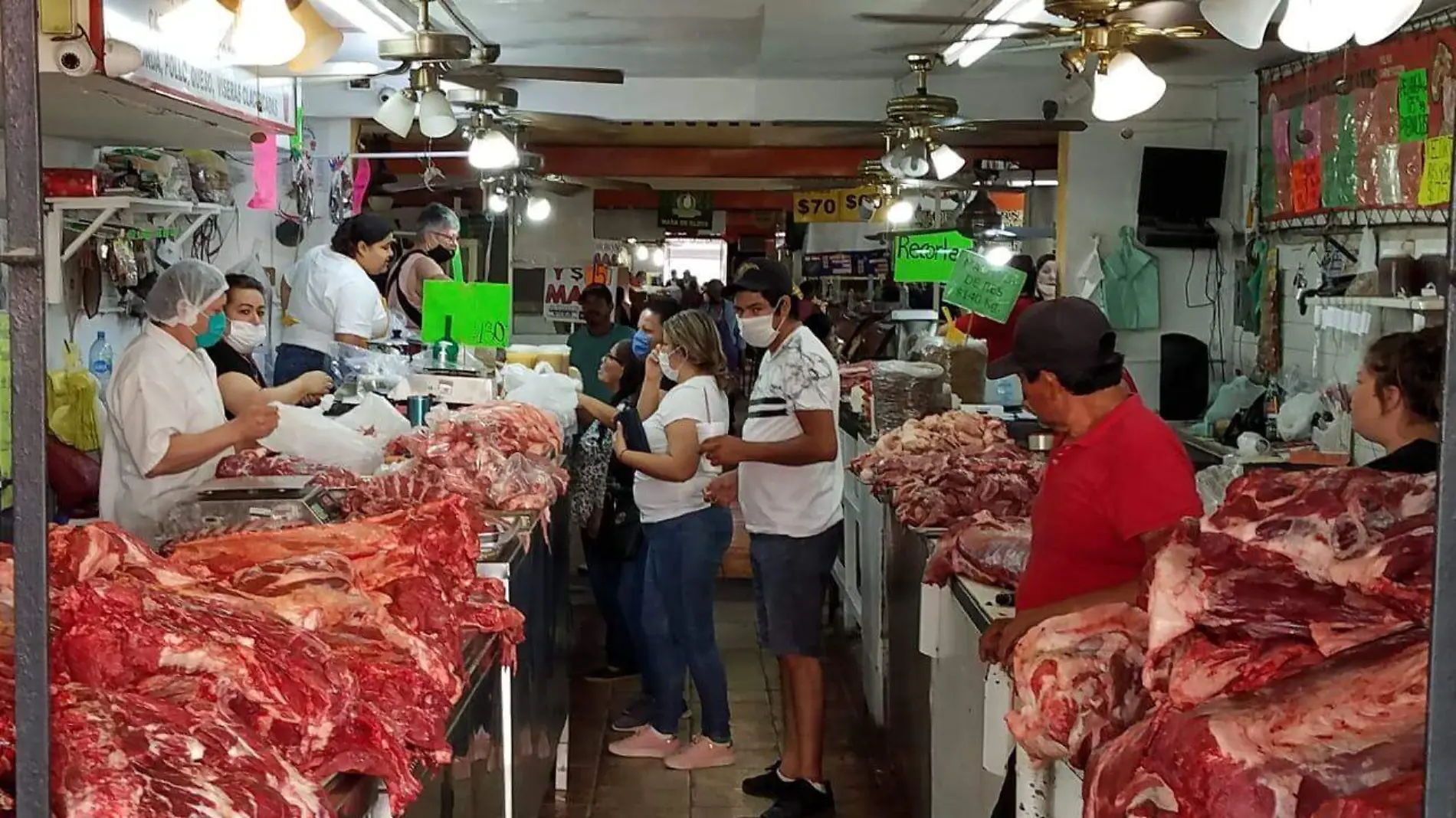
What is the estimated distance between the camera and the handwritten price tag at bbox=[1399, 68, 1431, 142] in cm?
675

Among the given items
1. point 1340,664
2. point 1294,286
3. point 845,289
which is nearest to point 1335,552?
point 1340,664

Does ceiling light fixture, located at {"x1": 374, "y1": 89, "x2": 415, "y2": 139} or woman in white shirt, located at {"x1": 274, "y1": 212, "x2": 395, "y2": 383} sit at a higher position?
ceiling light fixture, located at {"x1": 374, "y1": 89, "x2": 415, "y2": 139}

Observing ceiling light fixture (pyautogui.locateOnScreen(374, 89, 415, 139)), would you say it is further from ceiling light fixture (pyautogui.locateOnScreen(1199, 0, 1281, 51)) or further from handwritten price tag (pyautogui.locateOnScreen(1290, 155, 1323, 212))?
handwritten price tag (pyautogui.locateOnScreen(1290, 155, 1323, 212))

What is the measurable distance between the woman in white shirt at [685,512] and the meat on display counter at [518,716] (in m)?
0.41

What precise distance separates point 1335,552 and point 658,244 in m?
26.4

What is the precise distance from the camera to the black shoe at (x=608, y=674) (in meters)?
7.51

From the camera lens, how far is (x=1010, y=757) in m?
3.39

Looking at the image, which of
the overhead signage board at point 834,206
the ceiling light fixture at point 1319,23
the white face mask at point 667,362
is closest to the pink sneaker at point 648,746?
the white face mask at point 667,362

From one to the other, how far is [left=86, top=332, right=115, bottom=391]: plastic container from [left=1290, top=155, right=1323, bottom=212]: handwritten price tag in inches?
256

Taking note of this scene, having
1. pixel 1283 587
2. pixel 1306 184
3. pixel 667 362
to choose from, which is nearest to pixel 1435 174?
pixel 1306 184

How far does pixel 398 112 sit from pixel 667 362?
156 cm

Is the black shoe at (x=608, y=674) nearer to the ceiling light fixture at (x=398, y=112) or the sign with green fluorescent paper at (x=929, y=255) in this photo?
the ceiling light fixture at (x=398, y=112)

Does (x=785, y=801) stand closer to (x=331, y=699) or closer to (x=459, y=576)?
(x=459, y=576)

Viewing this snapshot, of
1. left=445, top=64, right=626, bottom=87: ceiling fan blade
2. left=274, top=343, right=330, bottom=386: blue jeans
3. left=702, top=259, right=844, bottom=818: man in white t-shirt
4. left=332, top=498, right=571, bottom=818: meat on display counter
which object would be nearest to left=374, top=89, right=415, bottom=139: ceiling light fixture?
left=445, top=64, right=626, bottom=87: ceiling fan blade
